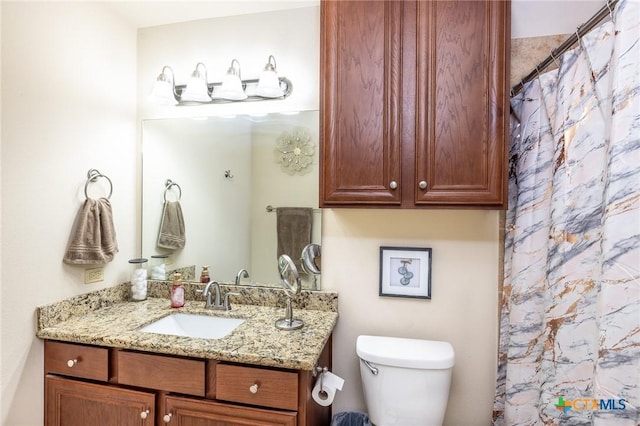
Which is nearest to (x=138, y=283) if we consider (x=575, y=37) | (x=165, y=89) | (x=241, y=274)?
(x=241, y=274)

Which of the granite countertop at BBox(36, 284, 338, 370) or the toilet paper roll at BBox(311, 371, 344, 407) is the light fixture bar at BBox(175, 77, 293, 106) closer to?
the granite countertop at BBox(36, 284, 338, 370)

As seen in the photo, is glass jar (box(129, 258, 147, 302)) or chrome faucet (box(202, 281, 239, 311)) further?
glass jar (box(129, 258, 147, 302))

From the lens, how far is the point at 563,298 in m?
→ 1.09

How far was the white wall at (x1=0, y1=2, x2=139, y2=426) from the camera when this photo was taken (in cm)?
132

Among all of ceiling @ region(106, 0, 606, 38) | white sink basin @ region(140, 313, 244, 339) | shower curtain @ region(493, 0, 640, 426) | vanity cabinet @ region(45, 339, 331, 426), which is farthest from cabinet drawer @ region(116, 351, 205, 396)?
ceiling @ region(106, 0, 606, 38)

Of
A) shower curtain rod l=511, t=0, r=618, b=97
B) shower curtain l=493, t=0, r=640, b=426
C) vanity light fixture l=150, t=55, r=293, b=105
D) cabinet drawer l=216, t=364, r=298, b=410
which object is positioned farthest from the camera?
vanity light fixture l=150, t=55, r=293, b=105

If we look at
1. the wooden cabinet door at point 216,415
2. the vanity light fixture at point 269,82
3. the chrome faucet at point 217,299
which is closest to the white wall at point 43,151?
the chrome faucet at point 217,299

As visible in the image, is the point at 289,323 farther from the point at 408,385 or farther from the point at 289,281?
the point at 408,385

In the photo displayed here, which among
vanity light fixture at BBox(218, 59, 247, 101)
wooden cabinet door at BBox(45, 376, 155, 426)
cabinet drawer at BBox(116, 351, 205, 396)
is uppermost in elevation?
vanity light fixture at BBox(218, 59, 247, 101)

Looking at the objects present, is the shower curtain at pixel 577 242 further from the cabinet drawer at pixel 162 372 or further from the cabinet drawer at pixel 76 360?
the cabinet drawer at pixel 76 360

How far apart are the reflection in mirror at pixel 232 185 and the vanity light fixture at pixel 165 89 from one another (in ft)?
0.43

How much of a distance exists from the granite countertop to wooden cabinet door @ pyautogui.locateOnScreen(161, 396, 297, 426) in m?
0.19

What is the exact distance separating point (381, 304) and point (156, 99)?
5.41 feet

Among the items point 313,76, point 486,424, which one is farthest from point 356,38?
point 486,424
